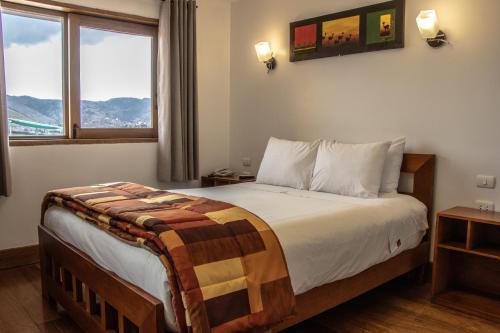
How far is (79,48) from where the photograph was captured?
358cm

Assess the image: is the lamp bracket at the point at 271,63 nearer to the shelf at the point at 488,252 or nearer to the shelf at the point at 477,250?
the shelf at the point at 477,250

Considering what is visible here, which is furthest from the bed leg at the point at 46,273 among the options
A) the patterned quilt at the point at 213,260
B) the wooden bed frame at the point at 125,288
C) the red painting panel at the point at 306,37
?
the red painting panel at the point at 306,37

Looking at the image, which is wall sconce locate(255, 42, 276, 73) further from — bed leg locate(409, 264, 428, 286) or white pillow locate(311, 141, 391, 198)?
bed leg locate(409, 264, 428, 286)

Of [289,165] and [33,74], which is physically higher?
[33,74]

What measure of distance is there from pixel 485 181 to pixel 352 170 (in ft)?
2.73

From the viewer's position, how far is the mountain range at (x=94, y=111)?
11.1 feet

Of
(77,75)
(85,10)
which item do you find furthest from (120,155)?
(85,10)

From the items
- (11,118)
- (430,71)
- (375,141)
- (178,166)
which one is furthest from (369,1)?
(11,118)

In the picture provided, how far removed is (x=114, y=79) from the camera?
3.86 meters

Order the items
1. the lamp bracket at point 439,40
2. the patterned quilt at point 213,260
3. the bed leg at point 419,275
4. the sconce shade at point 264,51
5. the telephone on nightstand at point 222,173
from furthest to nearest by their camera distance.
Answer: the telephone on nightstand at point 222,173 < the sconce shade at point 264,51 < the bed leg at point 419,275 < the lamp bracket at point 439,40 < the patterned quilt at point 213,260

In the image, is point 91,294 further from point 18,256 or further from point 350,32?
point 350,32

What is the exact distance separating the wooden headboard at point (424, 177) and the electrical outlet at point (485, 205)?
0.30 meters

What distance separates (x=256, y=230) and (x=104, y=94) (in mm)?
2503

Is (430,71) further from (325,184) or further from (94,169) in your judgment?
(94,169)
